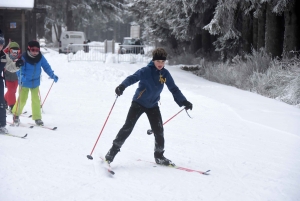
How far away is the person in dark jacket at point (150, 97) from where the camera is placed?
5273 millimetres

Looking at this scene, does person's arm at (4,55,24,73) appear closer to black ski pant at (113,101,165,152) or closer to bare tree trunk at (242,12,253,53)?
black ski pant at (113,101,165,152)

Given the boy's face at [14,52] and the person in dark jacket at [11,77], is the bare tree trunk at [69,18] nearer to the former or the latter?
the person in dark jacket at [11,77]

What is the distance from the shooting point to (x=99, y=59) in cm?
2252

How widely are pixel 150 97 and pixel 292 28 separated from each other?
8.83 meters

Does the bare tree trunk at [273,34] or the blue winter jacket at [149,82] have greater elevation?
the bare tree trunk at [273,34]

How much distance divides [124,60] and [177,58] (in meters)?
3.37

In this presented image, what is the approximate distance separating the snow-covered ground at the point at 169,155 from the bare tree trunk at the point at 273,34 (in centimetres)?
355

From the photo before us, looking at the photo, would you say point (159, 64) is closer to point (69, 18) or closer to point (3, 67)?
point (3, 67)

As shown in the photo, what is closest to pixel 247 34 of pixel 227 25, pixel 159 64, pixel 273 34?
pixel 227 25

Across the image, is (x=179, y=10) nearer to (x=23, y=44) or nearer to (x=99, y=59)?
(x=99, y=59)

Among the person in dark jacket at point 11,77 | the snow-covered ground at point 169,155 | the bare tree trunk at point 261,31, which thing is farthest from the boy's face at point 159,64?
the bare tree trunk at point 261,31

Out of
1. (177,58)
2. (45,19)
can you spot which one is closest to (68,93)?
(177,58)

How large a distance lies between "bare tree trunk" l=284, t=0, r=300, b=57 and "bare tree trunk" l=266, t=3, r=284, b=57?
2.75 ft

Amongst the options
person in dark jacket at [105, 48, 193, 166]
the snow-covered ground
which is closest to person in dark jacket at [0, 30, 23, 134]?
the snow-covered ground
